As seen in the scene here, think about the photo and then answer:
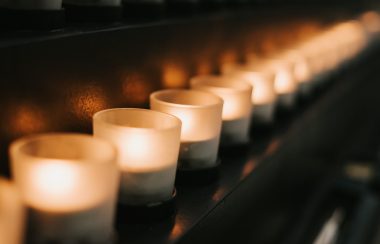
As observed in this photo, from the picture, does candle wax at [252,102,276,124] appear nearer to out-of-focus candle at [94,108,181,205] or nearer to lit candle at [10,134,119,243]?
out-of-focus candle at [94,108,181,205]

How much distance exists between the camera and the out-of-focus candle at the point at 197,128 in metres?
0.79

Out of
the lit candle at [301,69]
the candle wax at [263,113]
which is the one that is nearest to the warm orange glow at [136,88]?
the candle wax at [263,113]

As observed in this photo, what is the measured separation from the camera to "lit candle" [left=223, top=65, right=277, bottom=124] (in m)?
1.19

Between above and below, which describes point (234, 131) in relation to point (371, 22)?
below

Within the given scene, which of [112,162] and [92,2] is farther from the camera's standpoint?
[92,2]

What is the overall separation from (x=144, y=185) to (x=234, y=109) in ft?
1.16

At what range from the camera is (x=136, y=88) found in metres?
0.90

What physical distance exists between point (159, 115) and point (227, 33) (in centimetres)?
59

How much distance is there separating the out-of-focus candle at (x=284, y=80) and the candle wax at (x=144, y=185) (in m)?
0.73

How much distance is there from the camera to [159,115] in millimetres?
741

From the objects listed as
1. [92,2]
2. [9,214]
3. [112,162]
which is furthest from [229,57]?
[9,214]

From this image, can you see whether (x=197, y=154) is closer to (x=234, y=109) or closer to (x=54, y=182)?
(x=234, y=109)

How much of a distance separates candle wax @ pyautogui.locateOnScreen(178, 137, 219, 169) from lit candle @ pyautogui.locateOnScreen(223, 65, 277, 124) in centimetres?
34

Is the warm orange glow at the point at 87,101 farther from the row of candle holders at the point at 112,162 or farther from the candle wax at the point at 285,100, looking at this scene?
the candle wax at the point at 285,100
